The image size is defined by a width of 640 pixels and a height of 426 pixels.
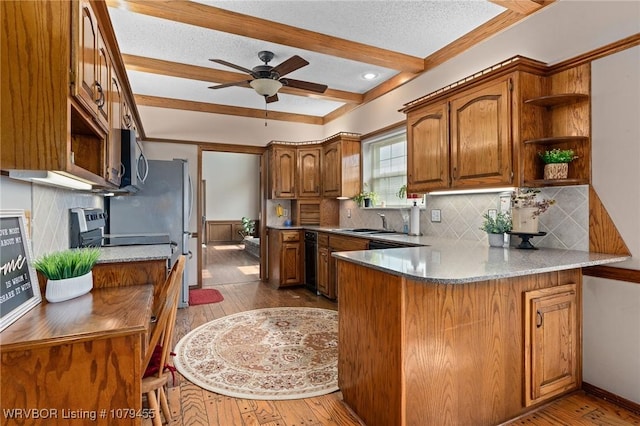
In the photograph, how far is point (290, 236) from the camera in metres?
4.99

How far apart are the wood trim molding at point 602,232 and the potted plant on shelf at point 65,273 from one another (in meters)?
3.02

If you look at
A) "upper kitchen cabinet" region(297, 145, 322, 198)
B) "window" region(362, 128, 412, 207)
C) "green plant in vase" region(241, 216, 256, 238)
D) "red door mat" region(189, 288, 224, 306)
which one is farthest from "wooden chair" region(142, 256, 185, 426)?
"green plant in vase" region(241, 216, 256, 238)

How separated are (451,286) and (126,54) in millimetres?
3794

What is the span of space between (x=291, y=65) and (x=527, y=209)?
89.9 inches

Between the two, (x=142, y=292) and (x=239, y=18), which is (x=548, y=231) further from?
(x=239, y=18)

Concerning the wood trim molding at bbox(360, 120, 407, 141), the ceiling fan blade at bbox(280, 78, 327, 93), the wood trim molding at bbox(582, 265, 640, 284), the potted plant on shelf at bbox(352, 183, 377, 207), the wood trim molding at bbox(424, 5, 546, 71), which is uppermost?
the wood trim molding at bbox(424, 5, 546, 71)

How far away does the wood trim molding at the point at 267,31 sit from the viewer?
2465 mm

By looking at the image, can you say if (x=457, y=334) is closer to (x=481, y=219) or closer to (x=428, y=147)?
(x=481, y=219)

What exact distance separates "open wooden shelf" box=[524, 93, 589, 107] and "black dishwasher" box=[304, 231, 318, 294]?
3062 millimetres

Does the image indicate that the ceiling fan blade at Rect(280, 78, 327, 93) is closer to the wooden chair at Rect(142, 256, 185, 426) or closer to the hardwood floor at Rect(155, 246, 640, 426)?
the wooden chair at Rect(142, 256, 185, 426)

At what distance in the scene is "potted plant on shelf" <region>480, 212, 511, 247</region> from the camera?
2.53m

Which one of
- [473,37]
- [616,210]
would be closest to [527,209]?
[616,210]

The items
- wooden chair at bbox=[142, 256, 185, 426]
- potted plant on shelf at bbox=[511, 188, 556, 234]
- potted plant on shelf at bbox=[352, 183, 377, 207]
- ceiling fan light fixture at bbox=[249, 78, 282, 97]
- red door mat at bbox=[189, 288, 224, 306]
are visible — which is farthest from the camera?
potted plant on shelf at bbox=[352, 183, 377, 207]

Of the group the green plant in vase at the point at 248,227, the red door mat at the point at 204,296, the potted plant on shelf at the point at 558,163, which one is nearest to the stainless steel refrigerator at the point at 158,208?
the red door mat at the point at 204,296
